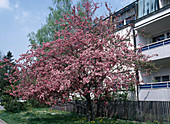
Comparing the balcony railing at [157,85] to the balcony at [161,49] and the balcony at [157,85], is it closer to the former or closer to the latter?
the balcony at [157,85]

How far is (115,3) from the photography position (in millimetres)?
12180

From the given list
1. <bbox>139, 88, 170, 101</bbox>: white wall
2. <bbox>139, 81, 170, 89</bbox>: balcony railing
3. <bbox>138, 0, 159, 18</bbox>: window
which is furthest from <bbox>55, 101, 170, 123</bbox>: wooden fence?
<bbox>138, 0, 159, 18</bbox>: window

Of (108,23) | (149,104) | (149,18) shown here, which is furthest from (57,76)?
(149,18)

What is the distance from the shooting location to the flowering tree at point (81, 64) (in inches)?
363

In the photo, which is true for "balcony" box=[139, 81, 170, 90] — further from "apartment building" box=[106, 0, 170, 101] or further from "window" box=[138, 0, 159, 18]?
"window" box=[138, 0, 159, 18]

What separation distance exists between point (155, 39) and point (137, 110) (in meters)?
8.11

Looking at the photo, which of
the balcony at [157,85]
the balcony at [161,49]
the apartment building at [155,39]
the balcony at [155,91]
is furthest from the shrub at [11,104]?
the balcony at [161,49]

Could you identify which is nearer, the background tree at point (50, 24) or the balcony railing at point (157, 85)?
the balcony railing at point (157, 85)

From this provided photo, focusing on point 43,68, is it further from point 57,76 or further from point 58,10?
point 58,10

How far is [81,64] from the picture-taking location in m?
9.34

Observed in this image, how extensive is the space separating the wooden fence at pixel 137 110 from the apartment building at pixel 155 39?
7.63 ft

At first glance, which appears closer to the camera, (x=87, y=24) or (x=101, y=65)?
(x=101, y=65)

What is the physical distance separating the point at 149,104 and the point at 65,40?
6838 mm

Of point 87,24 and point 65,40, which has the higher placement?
point 87,24
